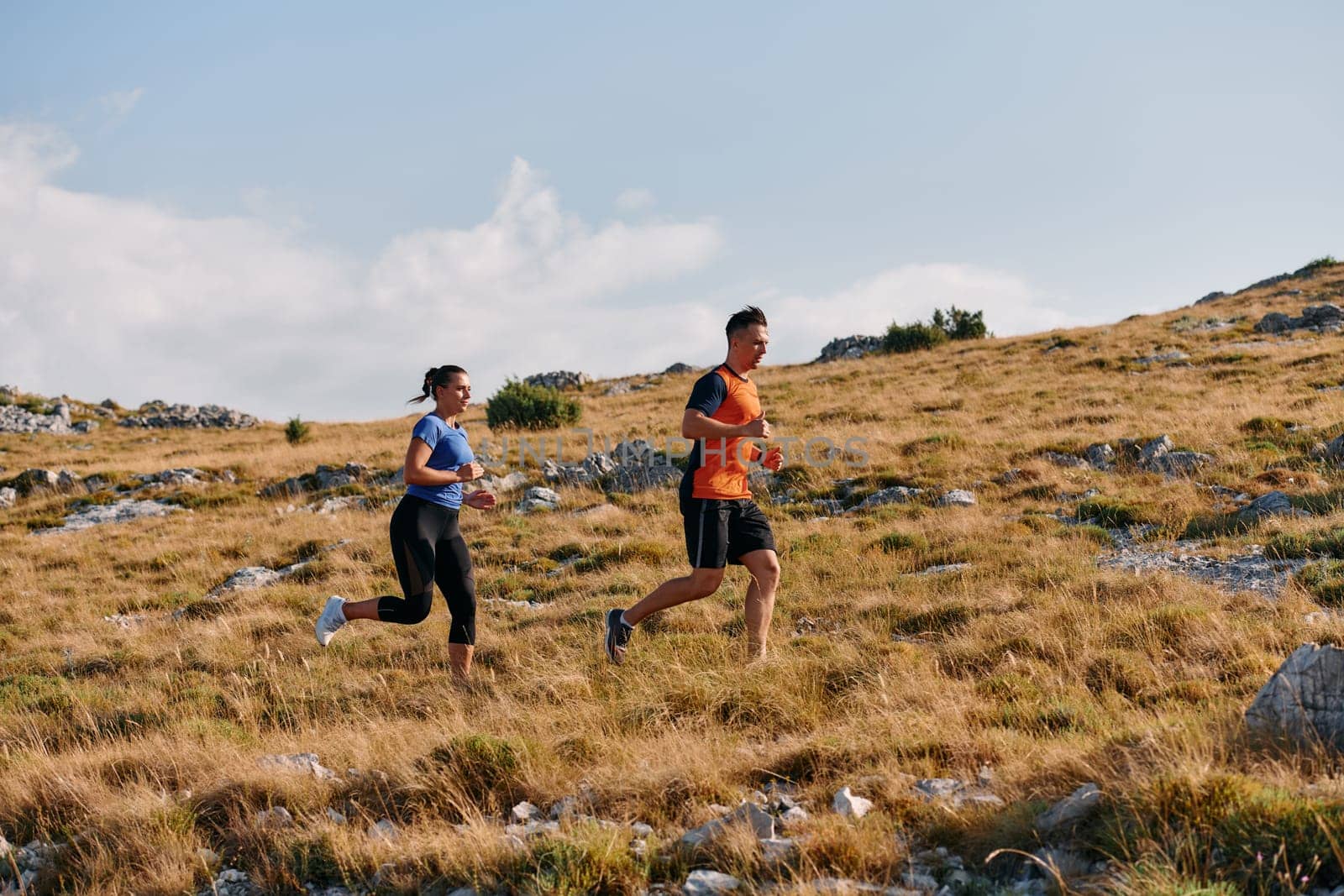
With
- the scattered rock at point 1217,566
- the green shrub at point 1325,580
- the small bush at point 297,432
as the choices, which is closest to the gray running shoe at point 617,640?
the scattered rock at point 1217,566

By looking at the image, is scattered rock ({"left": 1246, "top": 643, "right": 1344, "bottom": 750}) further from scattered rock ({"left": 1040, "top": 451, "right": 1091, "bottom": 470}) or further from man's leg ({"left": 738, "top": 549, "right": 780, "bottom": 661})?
scattered rock ({"left": 1040, "top": 451, "right": 1091, "bottom": 470})

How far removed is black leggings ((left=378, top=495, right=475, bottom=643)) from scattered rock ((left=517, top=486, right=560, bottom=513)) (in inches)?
315

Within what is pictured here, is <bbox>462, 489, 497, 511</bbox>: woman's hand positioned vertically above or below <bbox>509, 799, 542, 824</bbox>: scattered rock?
above

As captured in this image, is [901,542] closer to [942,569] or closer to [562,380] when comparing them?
[942,569]

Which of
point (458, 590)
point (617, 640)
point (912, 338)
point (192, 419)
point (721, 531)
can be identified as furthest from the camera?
point (192, 419)

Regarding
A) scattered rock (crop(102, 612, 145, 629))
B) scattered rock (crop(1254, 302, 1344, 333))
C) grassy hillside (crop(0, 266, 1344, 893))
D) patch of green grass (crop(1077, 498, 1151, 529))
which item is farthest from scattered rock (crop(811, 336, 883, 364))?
scattered rock (crop(102, 612, 145, 629))

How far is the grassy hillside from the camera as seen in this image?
3475 mm

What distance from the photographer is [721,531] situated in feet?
20.1

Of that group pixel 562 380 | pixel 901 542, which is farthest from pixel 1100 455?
pixel 562 380

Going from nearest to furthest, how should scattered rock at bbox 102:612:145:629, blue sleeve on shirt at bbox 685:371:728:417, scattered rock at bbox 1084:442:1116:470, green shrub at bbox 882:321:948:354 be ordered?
blue sleeve on shirt at bbox 685:371:728:417 → scattered rock at bbox 102:612:145:629 → scattered rock at bbox 1084:442:1116:470 → green shrub at bbox 882:321:948:354

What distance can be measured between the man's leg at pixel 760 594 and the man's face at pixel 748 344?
135 centimetres

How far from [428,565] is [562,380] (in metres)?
35.7

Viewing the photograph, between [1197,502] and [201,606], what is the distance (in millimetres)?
11956

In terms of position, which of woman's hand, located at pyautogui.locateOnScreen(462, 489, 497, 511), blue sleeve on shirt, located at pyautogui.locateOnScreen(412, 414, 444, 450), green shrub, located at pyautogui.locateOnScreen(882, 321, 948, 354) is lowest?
woman's hand, located at pyautogui.locateOnScreen(462, 489, 497, 511)
